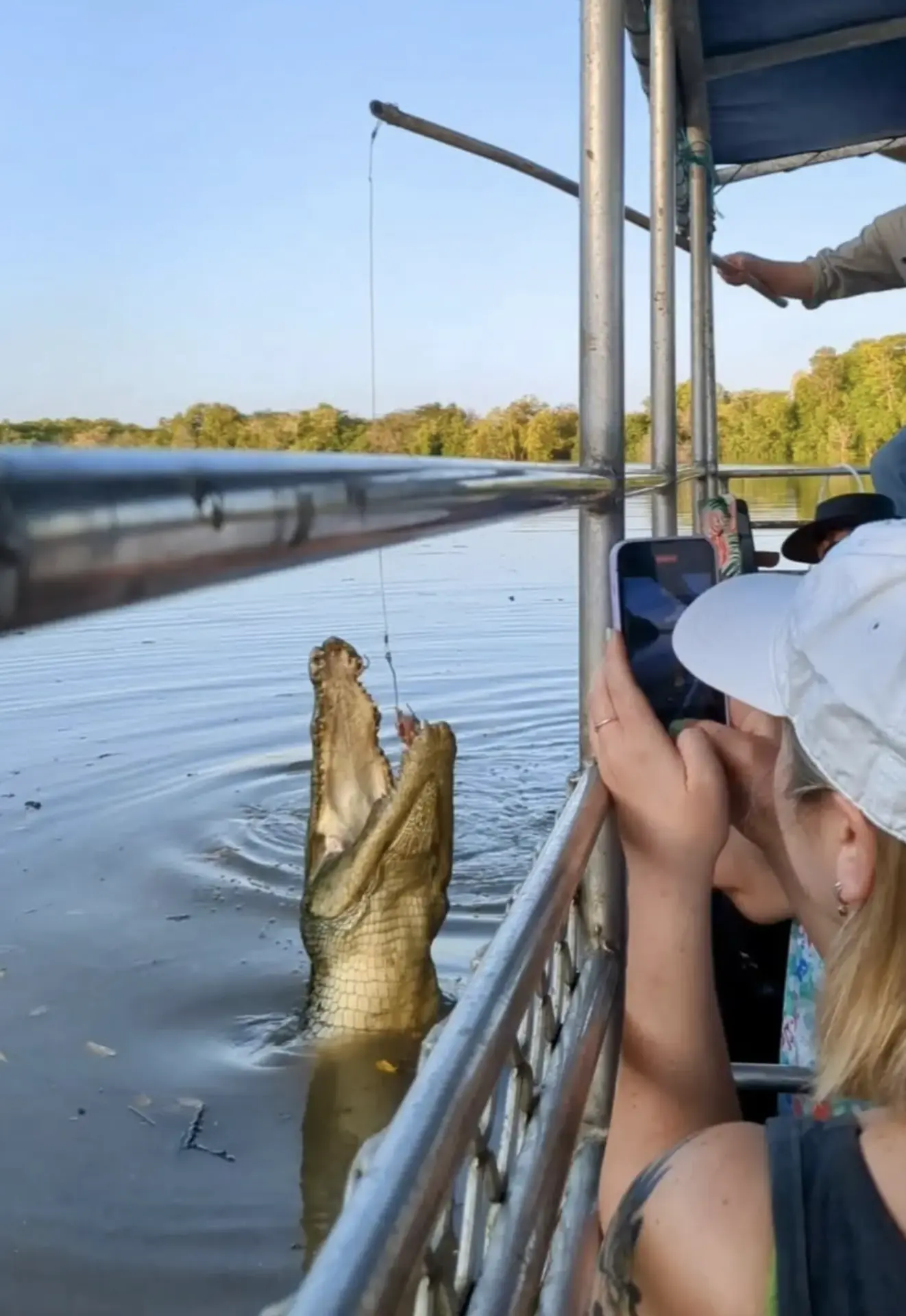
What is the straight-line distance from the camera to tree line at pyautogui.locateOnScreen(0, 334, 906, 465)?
0.64m

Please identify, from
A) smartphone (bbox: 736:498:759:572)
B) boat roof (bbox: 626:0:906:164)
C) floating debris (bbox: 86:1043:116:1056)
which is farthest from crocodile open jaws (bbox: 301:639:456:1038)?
boat roof (bbox: 626:0:906:164)

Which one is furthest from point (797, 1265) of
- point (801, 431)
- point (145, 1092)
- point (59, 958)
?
point (801, 431)

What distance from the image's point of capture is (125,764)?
6648 mm

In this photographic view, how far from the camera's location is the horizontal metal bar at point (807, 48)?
114 inches

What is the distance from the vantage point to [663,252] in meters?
2.08

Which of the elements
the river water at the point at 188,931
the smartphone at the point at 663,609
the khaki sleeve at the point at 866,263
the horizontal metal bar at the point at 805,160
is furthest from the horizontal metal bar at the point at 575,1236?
the horizontal metal bar at the point at 805,160

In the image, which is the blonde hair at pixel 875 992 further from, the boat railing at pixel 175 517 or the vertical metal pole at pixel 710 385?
the vertical metal pole at pixel 710 385

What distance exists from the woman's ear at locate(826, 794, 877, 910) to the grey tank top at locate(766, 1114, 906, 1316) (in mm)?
126

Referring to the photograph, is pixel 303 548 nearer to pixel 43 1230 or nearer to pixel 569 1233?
pixel 569 1233

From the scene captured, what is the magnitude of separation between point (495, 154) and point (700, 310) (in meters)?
0.73

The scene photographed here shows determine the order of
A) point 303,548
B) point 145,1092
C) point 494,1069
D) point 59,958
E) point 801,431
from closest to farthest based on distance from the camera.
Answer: point 303,548 < point 494,1069 < point 145,1092 < point 59,958 < point 801,431

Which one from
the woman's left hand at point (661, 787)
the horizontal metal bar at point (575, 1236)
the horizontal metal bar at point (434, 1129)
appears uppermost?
the woman's left hand at point (661, 787)

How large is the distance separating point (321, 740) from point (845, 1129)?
2.41 m

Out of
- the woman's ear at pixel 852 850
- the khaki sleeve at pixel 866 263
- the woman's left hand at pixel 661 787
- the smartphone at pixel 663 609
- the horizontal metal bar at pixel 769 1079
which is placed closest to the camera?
the woman's ear at pixel 852 850
